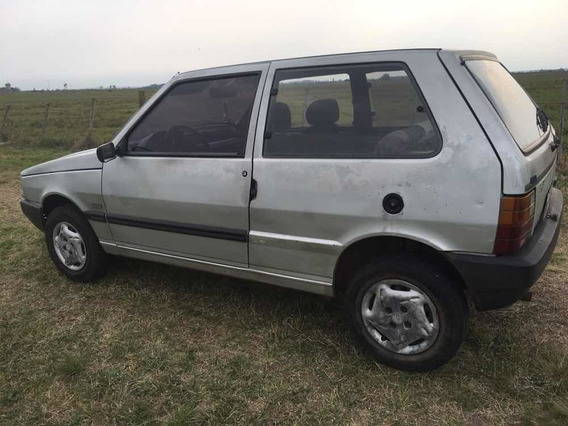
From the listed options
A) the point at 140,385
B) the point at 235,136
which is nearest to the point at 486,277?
the point at 235,136

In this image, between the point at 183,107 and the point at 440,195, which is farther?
the point at 183,107

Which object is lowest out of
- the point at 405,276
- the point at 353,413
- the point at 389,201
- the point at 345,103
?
the point at 353,413

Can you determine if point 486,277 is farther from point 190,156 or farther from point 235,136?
point 190,156

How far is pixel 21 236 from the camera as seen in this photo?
514 centimetres

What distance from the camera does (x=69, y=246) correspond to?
391cm

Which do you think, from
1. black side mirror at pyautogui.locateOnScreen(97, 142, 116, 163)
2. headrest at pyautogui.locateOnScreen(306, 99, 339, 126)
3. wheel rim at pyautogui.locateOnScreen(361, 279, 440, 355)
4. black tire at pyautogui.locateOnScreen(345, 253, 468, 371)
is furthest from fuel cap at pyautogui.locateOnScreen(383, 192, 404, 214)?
black side mirror at pyautogui.locateOnScreen(97, 142, 116, 163)

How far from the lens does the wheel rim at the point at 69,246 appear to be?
3.86 metres

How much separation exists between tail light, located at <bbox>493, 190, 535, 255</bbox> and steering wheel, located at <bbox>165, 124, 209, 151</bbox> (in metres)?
1.86

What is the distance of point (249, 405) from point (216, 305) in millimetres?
1175

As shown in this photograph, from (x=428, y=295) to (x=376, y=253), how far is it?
0.38 metres

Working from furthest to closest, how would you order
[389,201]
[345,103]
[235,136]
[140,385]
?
[235,136] < [345,103] < [140,385] < [389,201]

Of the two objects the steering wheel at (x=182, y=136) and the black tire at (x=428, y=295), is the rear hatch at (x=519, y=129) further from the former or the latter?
the steering wheel at (x=182, y=136)

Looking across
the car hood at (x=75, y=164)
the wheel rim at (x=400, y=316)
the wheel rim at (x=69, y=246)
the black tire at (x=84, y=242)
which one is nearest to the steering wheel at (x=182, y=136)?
the car hood at (x=75, y=164)

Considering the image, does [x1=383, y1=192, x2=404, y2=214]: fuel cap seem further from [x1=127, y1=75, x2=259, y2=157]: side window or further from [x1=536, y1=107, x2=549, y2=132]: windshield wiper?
[x1=536, y1=107, x2=549, y2=132]: windshield wiper
